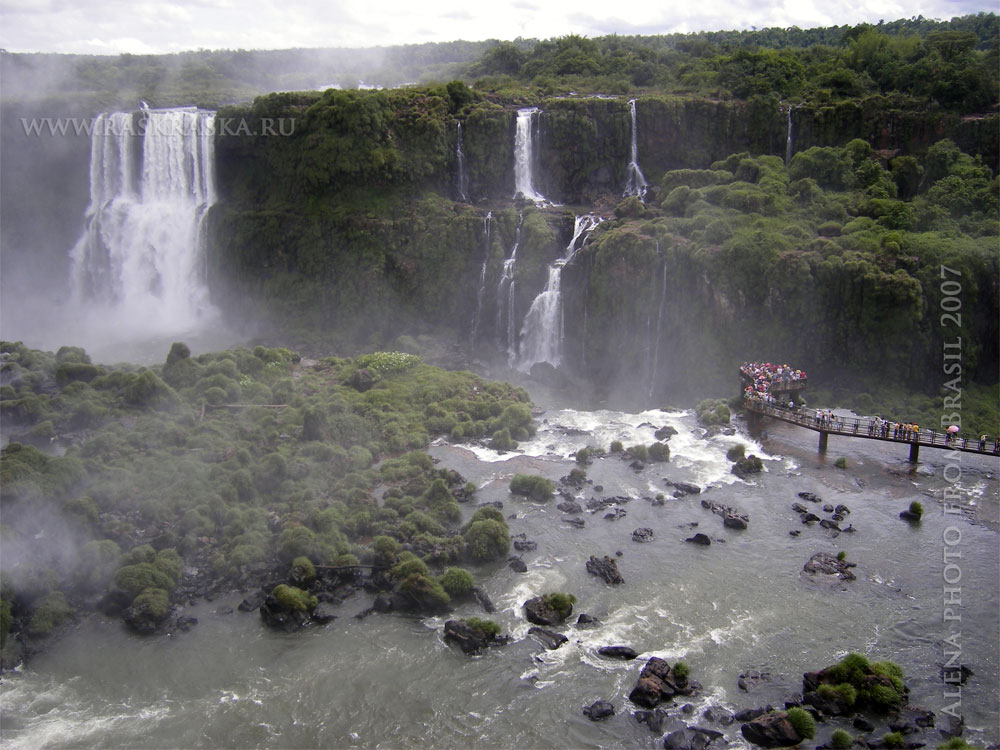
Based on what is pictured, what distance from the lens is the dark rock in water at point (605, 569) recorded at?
3139 centimetres

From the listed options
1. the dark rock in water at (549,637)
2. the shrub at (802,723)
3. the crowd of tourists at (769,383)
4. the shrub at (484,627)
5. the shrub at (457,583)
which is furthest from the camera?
the crowd of tourists at (769,383)

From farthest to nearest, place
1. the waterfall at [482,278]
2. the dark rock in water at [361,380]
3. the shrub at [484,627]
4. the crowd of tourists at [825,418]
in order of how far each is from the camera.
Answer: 1. the waterfall at [482,278]
2. the dark rock in water at [361,380]
3. the crowd of tourists at [825,418]
4. the shrub at [484,627]

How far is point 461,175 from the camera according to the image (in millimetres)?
65625

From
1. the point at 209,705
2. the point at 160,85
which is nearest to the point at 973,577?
the point at 209,705

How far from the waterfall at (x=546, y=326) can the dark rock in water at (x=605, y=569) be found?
2542cm

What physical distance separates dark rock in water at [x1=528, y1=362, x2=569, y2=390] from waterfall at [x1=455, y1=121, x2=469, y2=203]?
16.8 meters

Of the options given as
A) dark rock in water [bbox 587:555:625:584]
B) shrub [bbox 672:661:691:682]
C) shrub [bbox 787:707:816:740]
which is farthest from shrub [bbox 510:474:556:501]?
shrub [bbox 787:707:816:740]

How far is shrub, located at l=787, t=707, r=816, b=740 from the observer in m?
23.7

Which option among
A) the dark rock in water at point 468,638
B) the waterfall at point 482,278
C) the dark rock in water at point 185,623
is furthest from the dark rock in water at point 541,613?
the waterfall at point 482,278

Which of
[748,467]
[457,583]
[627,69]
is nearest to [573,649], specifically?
[457,583]

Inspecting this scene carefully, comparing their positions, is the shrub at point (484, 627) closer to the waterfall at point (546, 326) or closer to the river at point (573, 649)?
the river at point (573, 649)

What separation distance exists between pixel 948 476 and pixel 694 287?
19.3 metres

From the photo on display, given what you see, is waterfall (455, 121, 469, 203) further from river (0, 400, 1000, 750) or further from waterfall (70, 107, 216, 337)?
river (0, 400, 1000, 750)

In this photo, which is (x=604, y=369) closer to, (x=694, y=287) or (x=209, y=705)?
(x=694, y=287)
